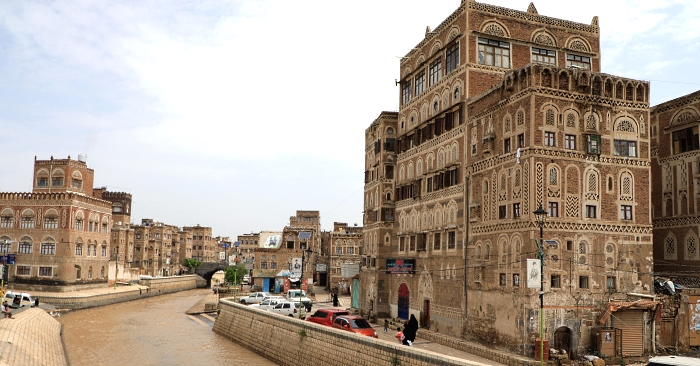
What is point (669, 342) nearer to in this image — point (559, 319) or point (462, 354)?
point (559, 319)

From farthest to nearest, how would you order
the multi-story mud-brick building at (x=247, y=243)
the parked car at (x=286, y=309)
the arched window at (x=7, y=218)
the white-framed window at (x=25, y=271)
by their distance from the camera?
the multi-story mud-brick building at (x=247, y=243)
the arched window at (x=7, y=218)
the white-framed window at (x=25, y=271)
the parked car at (x=286, y=309)

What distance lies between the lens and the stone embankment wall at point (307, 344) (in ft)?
84.7

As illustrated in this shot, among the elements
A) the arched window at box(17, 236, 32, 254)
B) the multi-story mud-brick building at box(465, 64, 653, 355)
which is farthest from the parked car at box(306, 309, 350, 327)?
the arched window at box(17, 236, 32, 254)

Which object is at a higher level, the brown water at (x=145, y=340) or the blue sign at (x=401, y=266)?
the blue sign at (x=401, y=266)

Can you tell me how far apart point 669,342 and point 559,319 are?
7.34 m

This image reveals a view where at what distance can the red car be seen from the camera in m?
33.7

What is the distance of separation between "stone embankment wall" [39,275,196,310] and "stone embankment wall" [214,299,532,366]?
25495mm

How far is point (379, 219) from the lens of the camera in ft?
173

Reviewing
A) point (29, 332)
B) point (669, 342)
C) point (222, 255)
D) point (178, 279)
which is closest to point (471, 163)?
point (669, 342)

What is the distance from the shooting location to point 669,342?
111 ft

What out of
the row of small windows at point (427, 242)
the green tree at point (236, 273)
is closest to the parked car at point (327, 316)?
the row of small windows at point (427, 242)

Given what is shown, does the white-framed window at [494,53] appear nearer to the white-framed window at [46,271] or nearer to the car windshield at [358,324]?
the car windshield at [358,324]

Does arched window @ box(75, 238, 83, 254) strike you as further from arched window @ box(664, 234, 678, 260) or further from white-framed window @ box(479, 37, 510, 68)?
arched window @ box(664, 234, 678, 260)

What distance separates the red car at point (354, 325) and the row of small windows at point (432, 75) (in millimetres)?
19440
